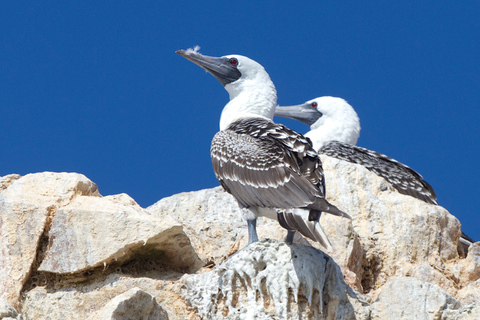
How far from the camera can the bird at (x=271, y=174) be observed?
27.8 feet

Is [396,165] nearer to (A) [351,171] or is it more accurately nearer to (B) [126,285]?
(A) [351,171]

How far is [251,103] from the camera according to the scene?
38.9 feet

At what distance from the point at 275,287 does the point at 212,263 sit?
1789 millimetres

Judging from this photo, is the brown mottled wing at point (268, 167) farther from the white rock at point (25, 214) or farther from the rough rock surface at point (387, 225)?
the white rock at point (25, 214)

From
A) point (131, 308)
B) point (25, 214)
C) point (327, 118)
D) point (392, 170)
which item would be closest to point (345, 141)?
point (327, 118)

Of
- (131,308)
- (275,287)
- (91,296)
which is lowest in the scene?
(131,308)

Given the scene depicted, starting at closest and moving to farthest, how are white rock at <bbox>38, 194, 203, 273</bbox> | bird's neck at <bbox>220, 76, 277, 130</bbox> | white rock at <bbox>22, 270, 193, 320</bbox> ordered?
white rock at <bbox>22, 270, 193, 320</bbox> < white rock at <bbox>38, 194, 203, 273</bbox> < bird's neck at <bbox>220, 76, 277, 130</bbox>

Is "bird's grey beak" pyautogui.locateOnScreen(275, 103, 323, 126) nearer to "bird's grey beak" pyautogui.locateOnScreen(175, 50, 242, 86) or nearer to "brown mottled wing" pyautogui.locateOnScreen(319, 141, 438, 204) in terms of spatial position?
"brown mottled wing" pyautogui.locateOnScreen(319, 141, 438, 204)

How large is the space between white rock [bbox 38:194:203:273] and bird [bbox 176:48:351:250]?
931 mm

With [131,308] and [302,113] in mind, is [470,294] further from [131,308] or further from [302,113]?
[302,113]

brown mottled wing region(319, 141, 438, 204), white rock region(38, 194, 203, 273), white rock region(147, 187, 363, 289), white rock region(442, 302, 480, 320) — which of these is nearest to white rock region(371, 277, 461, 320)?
white rock region(442, 302, 480, 320)

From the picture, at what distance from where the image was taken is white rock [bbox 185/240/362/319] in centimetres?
848

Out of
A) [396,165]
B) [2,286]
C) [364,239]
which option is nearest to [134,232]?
[2,286]

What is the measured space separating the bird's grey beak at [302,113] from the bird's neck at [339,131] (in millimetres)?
559
